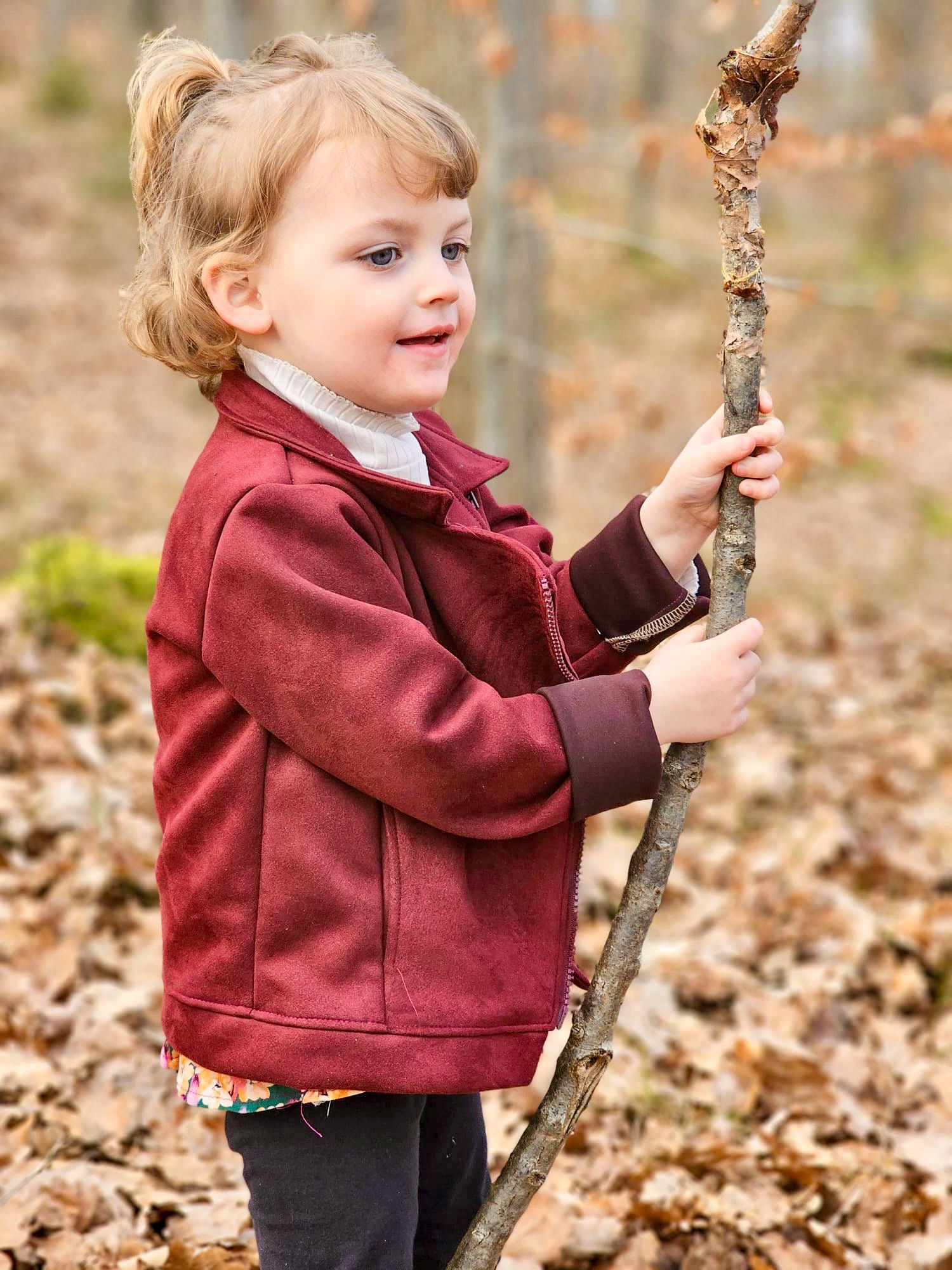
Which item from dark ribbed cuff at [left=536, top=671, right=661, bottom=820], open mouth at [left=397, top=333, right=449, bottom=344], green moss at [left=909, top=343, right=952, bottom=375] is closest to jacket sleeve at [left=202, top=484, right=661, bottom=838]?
dark ribbed cuff at [left=536, top=671, right=661, bottom=820]

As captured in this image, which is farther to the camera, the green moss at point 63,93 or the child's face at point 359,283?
the green moss at point 63,93

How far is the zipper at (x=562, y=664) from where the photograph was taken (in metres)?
1.77

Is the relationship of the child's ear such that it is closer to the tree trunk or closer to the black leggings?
the tree trunk

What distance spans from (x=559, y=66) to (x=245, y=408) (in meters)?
25.8

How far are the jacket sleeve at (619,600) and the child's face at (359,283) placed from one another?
37cm

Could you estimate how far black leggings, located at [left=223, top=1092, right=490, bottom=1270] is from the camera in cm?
174

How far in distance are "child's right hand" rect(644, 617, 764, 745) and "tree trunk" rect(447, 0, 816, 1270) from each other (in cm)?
4

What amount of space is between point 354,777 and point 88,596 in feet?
11.9

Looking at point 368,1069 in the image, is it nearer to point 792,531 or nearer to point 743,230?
point 743,230

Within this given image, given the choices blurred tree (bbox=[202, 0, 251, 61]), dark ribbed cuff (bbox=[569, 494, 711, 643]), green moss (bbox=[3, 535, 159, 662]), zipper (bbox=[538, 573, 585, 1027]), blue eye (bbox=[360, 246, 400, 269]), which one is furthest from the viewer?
blurred tree (bbox=[202, 0, 251, 61])

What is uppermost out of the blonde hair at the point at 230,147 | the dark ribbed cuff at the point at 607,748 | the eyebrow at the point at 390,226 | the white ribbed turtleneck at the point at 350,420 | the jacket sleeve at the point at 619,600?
the blonde hair at the point at 230,147

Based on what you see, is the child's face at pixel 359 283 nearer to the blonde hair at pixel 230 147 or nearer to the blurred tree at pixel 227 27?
the blonde hair at pixel 230 147

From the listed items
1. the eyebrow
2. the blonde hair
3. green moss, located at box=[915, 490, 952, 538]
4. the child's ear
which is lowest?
the child's ear

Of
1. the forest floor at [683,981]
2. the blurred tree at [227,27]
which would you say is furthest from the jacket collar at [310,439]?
the blurred tree at [227,27]
